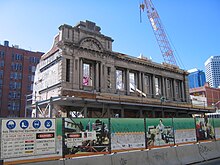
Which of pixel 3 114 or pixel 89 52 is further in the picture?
pixel 3 114

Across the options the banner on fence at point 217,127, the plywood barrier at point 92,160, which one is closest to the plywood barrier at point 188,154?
the banner on fence at point 217,127

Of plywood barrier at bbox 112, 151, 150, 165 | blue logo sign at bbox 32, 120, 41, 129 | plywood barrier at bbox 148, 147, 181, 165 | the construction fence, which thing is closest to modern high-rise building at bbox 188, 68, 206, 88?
the construction fence

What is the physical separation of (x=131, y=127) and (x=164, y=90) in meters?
28.1

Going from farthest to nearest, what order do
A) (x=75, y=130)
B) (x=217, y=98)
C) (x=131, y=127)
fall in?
(x=217, y=98), (x=131, y=127), (x=75, y=130)

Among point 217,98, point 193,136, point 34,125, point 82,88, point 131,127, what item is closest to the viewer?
point 34,125

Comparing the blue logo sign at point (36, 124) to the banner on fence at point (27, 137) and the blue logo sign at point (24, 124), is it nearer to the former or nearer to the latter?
the banner on fence at point (27, 137)

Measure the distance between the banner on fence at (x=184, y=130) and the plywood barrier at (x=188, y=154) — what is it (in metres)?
0.43

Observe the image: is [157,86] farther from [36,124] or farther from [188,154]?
[36,124]

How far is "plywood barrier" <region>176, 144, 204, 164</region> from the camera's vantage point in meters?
11.9

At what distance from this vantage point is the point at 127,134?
10359mm

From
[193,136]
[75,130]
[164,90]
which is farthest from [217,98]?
[75,130]

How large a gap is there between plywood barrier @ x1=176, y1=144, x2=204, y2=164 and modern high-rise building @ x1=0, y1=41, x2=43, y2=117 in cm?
6907

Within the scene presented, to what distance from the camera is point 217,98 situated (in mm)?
100375

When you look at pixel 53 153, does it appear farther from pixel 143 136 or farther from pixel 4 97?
pixel 4 97
